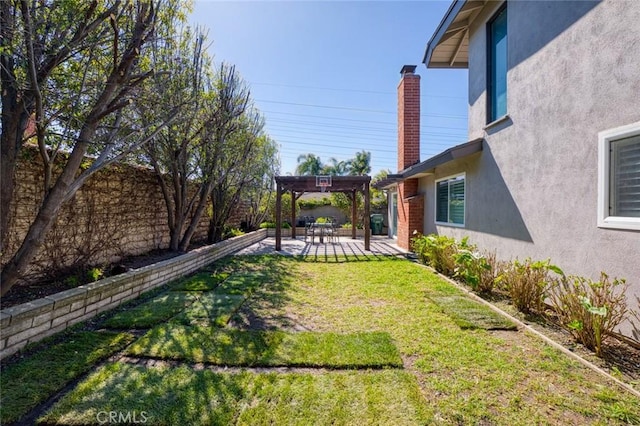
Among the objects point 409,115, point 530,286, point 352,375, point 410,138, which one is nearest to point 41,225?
point 352,375

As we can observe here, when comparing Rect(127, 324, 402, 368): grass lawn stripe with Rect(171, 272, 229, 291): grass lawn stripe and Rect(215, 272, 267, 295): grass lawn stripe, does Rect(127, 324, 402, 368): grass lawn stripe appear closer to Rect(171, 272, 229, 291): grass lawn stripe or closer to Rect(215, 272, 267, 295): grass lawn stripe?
Rect(215, 272, 267, 295): grass lawn stripe

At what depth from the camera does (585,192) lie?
3.92 metres

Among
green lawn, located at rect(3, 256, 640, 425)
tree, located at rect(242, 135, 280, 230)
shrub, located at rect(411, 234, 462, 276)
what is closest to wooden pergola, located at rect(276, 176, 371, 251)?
tree, located at rect(242, 135, 280, 230)

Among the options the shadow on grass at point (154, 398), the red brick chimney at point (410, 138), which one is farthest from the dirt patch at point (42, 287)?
the red brick chimney at point (410, 138)

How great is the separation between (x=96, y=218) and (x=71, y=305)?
261 centimetres

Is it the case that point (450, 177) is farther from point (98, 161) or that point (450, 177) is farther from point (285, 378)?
point (98, 161)

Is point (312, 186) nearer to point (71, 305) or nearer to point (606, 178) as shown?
point (71, 305)

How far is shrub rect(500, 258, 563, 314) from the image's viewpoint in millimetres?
4355

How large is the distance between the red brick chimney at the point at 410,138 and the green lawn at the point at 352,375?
5.72 m

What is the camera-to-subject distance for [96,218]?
19.1ft

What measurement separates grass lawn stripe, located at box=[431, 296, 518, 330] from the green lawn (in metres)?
0.03

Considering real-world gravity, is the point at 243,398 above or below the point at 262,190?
below

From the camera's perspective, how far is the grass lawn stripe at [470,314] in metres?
4.06

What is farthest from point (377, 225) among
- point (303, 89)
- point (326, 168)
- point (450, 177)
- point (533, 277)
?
point (326, 168)
